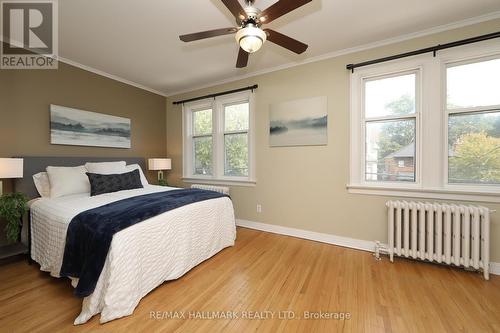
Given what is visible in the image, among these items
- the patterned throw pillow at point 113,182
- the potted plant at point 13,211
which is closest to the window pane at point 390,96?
the patterned throw pillow at point 113,182

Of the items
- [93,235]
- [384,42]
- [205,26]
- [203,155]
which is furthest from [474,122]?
[203,155]

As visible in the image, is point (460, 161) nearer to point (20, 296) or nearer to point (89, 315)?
point (89, 315)

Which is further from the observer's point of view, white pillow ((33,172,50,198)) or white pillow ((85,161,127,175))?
white pillow ((85,161,127,175))

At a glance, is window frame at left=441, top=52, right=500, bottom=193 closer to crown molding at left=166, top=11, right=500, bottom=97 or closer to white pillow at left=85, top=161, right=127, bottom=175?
crown molding at left=166, top=11, right=500, bottom=97

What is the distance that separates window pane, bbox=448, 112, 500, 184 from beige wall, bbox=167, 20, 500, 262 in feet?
2.61

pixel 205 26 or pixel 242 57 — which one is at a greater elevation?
pixel 205 26

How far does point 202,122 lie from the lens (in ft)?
13.3

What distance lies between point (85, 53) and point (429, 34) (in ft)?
13.8

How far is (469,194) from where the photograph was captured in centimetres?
210

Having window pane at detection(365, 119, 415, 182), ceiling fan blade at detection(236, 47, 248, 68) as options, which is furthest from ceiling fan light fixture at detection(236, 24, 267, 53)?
window pane at detection(365, 119, 415, 182)

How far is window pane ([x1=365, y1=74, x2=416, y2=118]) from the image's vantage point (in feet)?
7.97

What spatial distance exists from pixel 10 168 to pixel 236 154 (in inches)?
108

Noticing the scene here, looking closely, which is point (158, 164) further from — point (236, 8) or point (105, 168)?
point (236, 8)

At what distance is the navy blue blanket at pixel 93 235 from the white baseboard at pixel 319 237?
1774 mm
